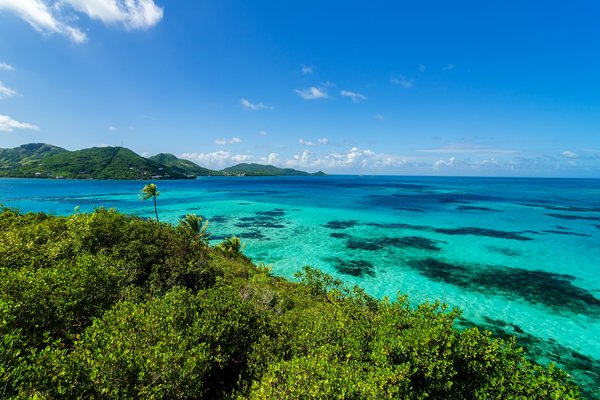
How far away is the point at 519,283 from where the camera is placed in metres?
26.0

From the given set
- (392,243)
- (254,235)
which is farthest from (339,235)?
(254,235)

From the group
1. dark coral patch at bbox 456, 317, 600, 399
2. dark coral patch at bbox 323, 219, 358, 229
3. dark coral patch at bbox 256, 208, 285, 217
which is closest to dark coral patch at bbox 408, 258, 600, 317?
dark coral patch at bbox 456, 317, 600, 399

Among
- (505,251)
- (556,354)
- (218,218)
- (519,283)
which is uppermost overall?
(218,218)

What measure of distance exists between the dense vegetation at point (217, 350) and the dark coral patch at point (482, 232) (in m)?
43.3

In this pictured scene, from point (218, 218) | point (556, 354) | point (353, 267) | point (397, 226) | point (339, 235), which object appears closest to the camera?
point (556, 354)

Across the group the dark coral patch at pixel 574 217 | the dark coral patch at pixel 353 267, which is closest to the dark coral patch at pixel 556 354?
A: the dark coral patch at pixel 353 267

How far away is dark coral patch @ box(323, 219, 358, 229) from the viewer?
50131 mm

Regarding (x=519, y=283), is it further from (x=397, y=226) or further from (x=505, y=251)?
(x=397, y=226)

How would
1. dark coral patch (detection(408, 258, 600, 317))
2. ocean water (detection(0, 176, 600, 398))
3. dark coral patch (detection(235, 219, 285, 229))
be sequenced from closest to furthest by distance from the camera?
ocean water (detection(0, 176, 600, 398)), dark coral patch (detection(408, 258, 600, 317)), dark coral patch (detection(235, 219, 285, 229))

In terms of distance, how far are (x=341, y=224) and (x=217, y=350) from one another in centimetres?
4618

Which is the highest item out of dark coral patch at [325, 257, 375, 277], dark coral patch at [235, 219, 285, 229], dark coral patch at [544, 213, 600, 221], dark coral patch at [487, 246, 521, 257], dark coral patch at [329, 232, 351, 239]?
dark coral patch at [544, 213, 600, 221]

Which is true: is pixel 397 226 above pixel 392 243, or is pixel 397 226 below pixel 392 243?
above

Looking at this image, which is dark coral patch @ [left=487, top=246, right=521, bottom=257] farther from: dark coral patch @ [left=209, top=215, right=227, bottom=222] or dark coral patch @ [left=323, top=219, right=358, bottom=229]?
dark coral patch @ [left=209, top=215, right=227, bottom=222]

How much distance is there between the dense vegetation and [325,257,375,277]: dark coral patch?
19.1 m
